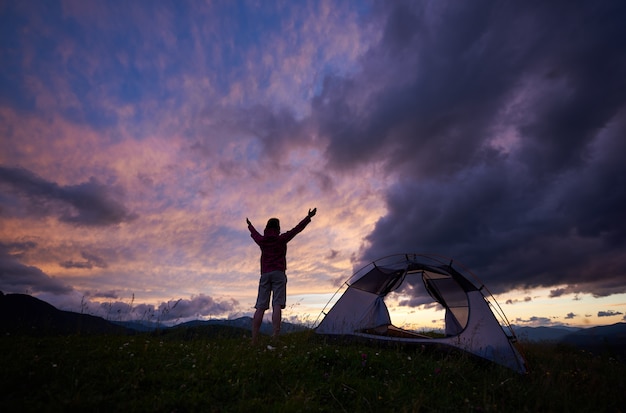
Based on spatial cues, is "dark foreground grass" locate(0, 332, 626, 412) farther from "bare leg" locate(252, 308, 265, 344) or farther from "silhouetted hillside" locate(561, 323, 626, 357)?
"silhouetted hillside" locate(561, 323, 626, 357)

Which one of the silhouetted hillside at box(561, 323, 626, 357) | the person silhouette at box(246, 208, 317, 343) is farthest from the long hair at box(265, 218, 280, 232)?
the silhouetted hillside at box(561, 323, 626, 357)

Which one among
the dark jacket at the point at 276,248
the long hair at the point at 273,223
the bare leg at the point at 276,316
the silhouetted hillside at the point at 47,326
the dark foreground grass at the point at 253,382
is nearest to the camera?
the dark foreground grass at the point at 253,382

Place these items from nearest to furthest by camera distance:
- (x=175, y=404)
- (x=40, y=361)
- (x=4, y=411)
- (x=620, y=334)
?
Result: (x=4, y=411)
(x=175, y=404)
(x=40, y=361)
(x=620, y=334)

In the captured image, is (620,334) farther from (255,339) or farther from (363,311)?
(255,339)

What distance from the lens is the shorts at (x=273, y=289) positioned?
9375mm

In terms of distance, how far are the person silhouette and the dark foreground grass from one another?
1.00 meters

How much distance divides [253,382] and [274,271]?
13.9ft

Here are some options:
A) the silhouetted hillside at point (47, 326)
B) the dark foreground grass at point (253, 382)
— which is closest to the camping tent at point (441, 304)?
the dark foreground grass at point (253, 382)

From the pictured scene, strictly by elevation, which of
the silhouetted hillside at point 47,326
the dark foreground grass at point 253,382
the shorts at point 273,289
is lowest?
the dark foreground grass at point 253,382

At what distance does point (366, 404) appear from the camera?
521 centimetres

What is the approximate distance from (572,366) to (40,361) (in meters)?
13.9

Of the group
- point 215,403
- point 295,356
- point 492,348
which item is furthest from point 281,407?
point 492,348

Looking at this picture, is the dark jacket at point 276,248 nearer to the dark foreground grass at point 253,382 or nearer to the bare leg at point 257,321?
the bare leg at point 257,321

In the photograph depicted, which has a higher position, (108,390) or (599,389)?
(108,390)
